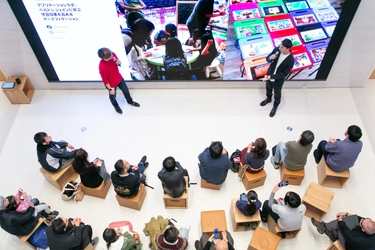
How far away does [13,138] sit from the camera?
545cm

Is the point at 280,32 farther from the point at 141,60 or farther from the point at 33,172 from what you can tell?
the point at 33,172

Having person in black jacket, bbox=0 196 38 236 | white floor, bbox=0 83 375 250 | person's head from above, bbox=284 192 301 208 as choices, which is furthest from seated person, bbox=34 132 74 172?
person's head from above, bbox=284 192 301 208

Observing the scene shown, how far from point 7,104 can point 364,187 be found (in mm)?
6000

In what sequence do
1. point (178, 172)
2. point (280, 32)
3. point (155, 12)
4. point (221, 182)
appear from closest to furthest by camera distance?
1. point (178, 172)
2. point (221, 182)
3. point (155, 12)
4. point (280, 32)

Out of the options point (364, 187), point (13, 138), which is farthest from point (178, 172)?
point (13, 138)

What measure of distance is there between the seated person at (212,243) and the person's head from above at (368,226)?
146cm

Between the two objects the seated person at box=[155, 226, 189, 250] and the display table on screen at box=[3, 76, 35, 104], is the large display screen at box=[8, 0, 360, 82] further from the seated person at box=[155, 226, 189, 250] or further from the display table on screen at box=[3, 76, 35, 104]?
the seated person at box=[155, 226, 189, 250]

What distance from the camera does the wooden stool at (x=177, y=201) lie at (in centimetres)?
439

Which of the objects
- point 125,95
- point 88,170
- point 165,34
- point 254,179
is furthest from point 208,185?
point 165,34

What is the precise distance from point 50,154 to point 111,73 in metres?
1.56

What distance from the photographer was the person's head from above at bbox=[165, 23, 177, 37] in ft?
16.5

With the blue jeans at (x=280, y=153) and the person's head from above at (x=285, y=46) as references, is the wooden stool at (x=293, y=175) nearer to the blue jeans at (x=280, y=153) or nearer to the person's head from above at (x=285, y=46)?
the blue jeans at (x=280, y=153)

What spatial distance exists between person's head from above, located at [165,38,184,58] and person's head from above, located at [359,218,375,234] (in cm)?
350

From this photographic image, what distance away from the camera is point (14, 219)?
3.85 metres
